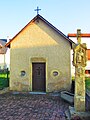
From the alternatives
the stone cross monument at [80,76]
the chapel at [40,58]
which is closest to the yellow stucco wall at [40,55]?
the chapel at [40,58]

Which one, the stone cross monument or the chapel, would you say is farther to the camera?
the chapel

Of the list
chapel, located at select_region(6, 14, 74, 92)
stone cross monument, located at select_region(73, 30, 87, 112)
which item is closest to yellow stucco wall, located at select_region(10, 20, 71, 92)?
chapel, located at select_region(6, 14, 74, 92)

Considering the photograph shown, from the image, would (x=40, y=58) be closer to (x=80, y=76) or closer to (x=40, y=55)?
(x=40, y=55)

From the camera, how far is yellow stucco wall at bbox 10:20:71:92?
1792 centimetres

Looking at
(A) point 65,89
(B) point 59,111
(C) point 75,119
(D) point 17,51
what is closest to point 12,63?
(D) point 17,51

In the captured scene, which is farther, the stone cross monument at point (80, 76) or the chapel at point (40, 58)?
the chapel at point (40, 58)

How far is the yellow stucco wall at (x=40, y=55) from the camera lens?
17.9m

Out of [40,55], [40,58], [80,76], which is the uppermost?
[40,55]

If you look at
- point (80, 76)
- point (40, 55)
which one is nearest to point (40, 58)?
point (40, 55)

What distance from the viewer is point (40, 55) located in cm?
1817

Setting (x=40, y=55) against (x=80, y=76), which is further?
(x=40, y=55)

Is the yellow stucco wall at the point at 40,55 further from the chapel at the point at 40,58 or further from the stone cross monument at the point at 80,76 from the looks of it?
the stone cross monument at the point at 80,76

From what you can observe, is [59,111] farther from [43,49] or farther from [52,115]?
[43,49]

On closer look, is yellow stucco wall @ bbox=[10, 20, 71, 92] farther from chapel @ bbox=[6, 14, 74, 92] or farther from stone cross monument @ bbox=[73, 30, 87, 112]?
stone cross monument @ bbox=[73, 30, 87, 112]
